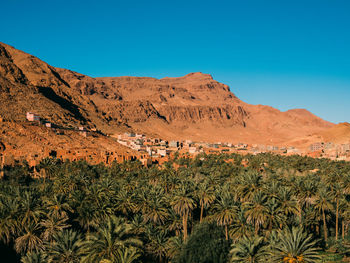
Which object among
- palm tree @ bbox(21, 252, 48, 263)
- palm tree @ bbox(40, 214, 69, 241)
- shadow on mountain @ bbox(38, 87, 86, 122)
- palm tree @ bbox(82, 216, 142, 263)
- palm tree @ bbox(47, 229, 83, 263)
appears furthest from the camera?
shadow on mountain @ bbox(38, 87, 86, 122)

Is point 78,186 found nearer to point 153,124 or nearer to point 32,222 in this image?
point 32,222

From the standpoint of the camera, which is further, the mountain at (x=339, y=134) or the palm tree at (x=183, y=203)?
the mountain at (x=339, y=134)

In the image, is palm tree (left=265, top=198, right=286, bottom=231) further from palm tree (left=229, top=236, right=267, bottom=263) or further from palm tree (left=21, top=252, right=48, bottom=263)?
palm tree (left=21, top=252, right=48, bottom=263)

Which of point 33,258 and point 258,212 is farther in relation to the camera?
point 258,212

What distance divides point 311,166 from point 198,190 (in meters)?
60.3

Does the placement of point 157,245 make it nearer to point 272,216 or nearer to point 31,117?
point 272,216

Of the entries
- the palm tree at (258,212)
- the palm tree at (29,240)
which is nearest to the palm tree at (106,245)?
the palm tree at (29,240)

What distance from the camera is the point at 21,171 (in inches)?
2386

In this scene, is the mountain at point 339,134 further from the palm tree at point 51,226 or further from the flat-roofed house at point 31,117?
the palm tree at point 51,226

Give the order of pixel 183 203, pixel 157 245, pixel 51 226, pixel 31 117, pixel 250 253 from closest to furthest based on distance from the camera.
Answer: pixel 250 253
pixel 51 226
pixel 157 245
pixel 183 203
pixel 31 117

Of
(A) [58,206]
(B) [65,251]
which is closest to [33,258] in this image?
(B) [65,251]

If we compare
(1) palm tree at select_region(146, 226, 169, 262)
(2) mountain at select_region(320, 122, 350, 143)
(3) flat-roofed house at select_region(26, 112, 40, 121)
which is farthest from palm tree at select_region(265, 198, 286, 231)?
(2) mountain at select_region(320, 122, 350, 143)

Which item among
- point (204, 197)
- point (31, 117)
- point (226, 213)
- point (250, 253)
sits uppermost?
point (31, 117)

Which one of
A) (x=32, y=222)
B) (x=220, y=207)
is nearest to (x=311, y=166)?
(x=220, y=207)
